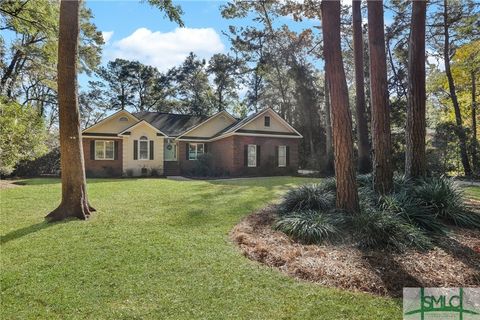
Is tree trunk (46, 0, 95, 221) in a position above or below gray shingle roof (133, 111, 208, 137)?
below

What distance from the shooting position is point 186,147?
22891 mm

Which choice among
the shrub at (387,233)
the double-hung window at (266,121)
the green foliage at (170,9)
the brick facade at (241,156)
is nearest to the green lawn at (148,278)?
the shrub at (387,233)

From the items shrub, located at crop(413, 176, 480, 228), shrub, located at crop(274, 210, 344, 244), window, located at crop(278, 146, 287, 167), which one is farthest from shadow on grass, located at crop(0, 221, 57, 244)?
window, located at crop(278, 146, 287, 167)

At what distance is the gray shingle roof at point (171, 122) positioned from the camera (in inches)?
935

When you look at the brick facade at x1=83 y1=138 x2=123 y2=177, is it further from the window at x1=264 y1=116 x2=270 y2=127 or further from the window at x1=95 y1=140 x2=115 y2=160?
the window at x1=264 y1=116 x2=270 y2=127

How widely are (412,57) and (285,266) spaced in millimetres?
6368

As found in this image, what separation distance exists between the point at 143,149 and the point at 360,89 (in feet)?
50.0

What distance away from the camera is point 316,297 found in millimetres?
3396

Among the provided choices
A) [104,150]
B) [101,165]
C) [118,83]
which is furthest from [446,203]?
[118,83]

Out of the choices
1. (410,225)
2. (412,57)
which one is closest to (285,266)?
(410,225)

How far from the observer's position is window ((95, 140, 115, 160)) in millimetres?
21297

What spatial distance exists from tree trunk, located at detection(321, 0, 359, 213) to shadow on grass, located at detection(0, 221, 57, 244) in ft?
19.6

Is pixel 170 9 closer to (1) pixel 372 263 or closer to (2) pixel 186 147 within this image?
(1) pixel 372 263

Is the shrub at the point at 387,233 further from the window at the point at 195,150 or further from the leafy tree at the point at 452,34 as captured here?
the window at the point at 195,150
